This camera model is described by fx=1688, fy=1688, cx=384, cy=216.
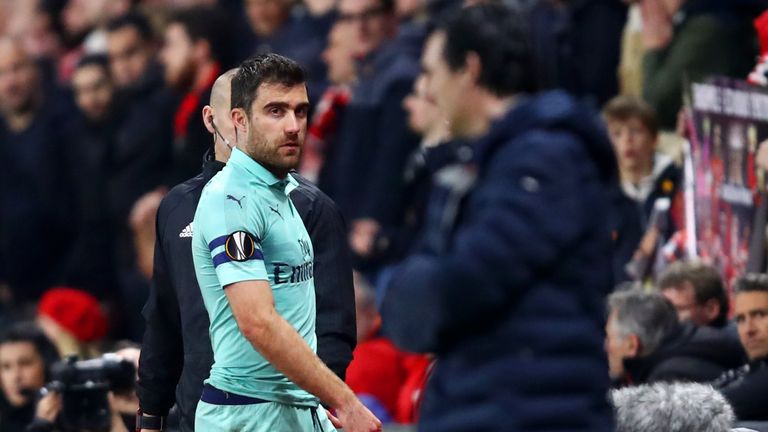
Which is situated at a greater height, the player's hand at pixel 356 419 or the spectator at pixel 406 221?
the player's hand at pixel 356 419

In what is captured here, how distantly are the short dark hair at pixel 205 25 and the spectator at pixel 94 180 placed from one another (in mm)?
878

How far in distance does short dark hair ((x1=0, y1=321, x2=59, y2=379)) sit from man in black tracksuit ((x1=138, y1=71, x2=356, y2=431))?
392cm

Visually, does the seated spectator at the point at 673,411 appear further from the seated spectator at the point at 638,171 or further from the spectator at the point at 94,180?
the spectator at the point at 94,180

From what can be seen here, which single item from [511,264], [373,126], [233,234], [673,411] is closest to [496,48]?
[511,264]

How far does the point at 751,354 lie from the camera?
6.51 meters

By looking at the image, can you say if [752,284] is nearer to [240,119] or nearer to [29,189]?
[240,119]

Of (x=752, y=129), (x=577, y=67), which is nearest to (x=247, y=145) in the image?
(x=752, y=129)

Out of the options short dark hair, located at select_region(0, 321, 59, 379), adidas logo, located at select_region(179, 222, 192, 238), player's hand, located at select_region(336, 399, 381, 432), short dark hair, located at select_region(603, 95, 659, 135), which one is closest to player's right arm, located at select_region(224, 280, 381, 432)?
player's hand, located at select_region(336, 399, 381, 432)

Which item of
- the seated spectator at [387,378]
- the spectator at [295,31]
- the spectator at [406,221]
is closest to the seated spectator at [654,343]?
the seated spectator at [387,378]

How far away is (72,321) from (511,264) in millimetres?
6689

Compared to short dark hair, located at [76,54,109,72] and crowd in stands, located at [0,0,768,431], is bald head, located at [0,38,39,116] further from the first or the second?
short dark hair, located at [76,54,109,72]

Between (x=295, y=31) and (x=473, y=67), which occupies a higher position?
(x=473, y=67)

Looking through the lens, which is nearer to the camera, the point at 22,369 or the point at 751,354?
the point at 751,354

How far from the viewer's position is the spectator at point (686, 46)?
25.8 ft
